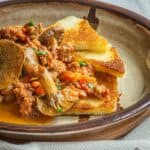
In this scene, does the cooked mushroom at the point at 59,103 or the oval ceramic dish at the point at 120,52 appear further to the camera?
the cooked mushroom at the point at 59,103

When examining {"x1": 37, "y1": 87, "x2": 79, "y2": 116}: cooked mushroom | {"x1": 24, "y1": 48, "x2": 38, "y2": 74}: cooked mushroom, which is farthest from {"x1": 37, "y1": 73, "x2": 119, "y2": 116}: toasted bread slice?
{"x1": 24, "y1": 48, "x2": 38, "y2": 74}: cooked mushroom

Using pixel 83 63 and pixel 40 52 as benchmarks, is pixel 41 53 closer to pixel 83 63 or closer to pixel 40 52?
pixel 40 52

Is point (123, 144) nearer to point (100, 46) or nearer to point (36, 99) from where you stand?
point (36, 99)

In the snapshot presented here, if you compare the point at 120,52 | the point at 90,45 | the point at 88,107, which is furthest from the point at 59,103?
the point at 120,52

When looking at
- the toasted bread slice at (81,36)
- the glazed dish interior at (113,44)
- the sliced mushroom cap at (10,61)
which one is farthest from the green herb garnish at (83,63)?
the sliced mushroom cap at (10,61)

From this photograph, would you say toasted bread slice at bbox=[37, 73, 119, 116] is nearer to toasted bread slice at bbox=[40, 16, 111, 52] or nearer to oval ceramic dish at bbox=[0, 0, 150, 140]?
oval ceramic dish at bbox=[0, 0, 150, 140]

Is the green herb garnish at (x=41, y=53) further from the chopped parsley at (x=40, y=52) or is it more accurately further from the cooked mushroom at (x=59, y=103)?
the cooked mushroom at (x=59, y=103)

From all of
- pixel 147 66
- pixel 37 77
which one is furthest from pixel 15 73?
pixel 147 66
